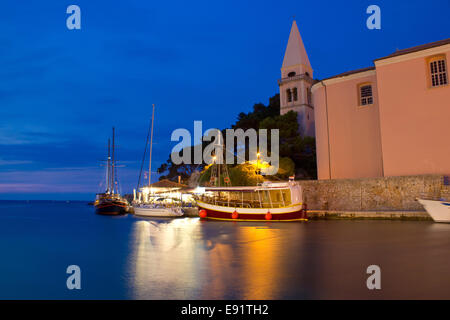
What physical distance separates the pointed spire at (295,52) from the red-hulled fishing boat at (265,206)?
20232mm

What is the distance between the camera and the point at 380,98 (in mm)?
20109

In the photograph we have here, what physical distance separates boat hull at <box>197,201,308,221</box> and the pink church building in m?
4.66

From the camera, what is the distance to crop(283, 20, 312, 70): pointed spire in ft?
125

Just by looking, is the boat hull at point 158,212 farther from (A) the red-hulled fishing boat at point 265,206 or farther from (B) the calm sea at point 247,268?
(B) the calm sea at point 247,268

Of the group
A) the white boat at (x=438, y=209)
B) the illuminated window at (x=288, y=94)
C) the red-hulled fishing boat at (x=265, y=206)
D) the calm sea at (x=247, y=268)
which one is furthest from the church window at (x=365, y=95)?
the illuminated window at (x=288, y=94)

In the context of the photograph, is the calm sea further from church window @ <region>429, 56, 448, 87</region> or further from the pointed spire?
the pointed spire

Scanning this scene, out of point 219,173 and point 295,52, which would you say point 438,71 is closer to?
point 219,173

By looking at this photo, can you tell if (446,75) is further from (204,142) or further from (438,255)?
(204,142)

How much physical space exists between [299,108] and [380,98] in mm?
16801

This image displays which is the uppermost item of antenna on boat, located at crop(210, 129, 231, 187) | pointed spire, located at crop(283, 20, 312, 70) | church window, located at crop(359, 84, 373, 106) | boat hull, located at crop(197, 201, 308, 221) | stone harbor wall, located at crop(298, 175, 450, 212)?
pointed spire, located at crop(283, 20, 312, 70)

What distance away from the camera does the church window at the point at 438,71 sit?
1828 centimetres

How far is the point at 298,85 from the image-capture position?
37.2m

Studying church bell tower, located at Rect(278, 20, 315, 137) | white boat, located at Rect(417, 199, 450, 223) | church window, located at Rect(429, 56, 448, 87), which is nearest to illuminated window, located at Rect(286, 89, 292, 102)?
church bell tower, located at Rect(278, 20, 315, 137)
